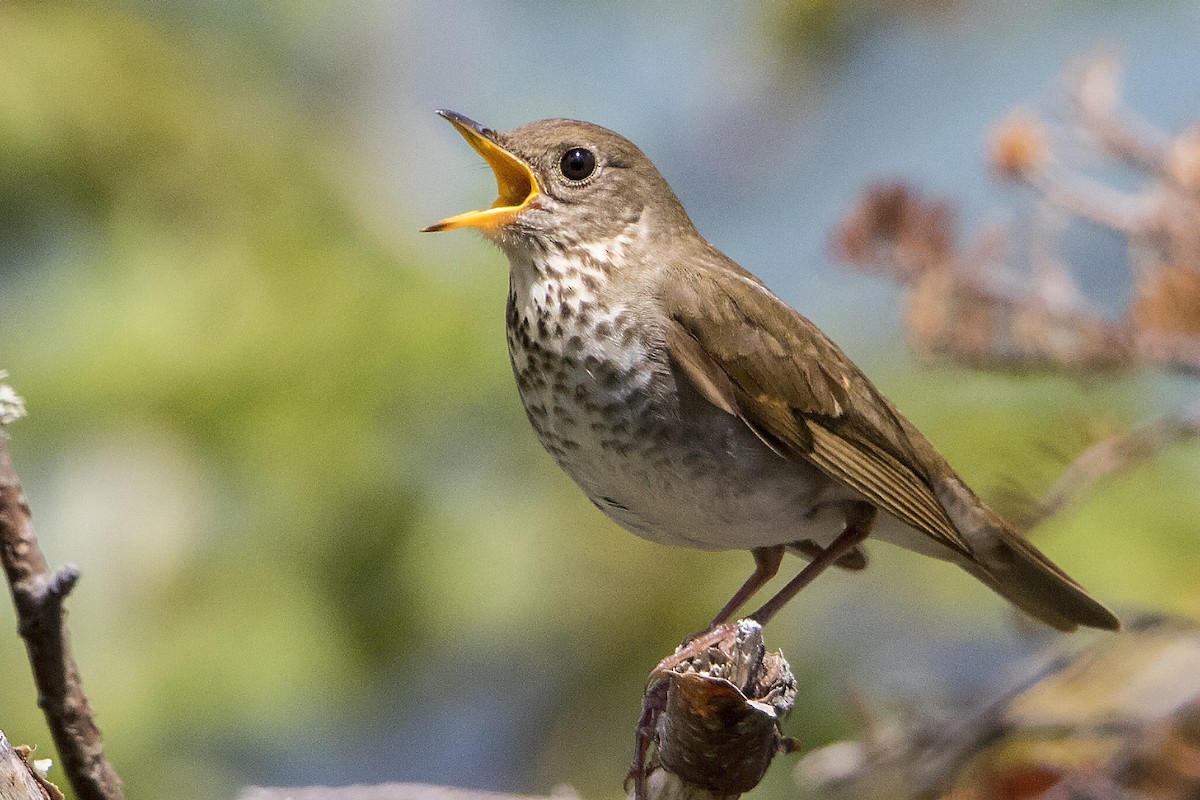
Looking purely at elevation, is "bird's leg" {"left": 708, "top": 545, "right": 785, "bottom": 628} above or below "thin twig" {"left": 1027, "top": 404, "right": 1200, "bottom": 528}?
below

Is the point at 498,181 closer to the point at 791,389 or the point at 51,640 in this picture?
the point at 791,389

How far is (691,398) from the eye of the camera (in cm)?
297

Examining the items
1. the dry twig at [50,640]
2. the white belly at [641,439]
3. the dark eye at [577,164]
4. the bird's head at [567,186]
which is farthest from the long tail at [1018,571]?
the dry twig at [50,640]

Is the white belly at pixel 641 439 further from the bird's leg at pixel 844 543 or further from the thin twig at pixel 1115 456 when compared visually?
the thin twig at pixel 1115 456

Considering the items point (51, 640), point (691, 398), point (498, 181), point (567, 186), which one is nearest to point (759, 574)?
point (691, 398)

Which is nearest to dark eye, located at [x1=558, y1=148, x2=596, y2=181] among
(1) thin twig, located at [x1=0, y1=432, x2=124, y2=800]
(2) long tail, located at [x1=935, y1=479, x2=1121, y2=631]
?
(2) long tail, located at [x1=935, y1=479, x2=1121, y2=631]

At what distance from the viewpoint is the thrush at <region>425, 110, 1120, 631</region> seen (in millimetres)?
2941

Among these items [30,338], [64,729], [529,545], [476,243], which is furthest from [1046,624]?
[30,338]

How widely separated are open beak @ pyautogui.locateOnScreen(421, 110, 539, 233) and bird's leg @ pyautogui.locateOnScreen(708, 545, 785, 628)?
101 cm

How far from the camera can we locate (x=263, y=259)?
4105 millimetres

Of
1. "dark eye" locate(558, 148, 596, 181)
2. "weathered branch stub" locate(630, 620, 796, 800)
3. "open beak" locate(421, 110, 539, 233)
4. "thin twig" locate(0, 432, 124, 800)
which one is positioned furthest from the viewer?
"dark eye" locate(558, 148, 596, 181)

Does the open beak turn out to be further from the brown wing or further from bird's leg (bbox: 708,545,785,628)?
bird's leg (bbox: 708,545,785,628)

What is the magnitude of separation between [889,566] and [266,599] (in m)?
1.95

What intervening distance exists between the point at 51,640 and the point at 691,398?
140cm
